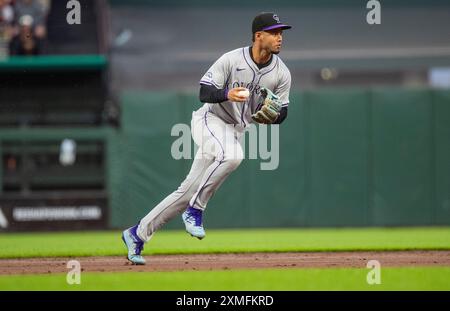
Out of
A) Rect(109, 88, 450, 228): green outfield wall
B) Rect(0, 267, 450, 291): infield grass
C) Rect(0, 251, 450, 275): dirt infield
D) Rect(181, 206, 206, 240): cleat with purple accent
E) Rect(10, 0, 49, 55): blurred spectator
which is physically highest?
Rect(10, 0, 49, 55): blurred spectator

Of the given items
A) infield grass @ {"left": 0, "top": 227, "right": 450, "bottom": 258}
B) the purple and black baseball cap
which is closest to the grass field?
infield grass @ {"left": 0, "top": 227, "right": 450, "bottom": 258}

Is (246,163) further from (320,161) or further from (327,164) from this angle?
(327,164)

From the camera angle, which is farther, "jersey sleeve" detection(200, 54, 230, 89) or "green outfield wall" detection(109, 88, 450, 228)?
"green outfield wall" detection(109, 88, 450, 228)

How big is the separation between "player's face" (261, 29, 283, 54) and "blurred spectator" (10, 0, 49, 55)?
28.0 ft

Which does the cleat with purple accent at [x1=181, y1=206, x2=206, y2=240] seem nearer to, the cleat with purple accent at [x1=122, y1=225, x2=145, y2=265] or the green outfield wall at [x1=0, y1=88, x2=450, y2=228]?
the cleat with purple accent at [x1=122, y1=225, x2=145, y2=265]

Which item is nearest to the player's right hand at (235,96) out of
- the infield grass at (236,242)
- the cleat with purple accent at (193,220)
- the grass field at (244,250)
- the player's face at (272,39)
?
the player's face at (272,39)

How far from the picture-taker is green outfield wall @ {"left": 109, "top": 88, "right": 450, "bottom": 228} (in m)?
13.7

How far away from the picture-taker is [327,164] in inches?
544

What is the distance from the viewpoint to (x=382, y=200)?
45.1 feet

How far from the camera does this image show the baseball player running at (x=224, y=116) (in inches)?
265

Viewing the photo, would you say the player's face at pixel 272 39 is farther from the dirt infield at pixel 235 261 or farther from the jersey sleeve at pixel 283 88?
the dirt infield at pixel 235 261

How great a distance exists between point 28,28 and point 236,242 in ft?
20.5
